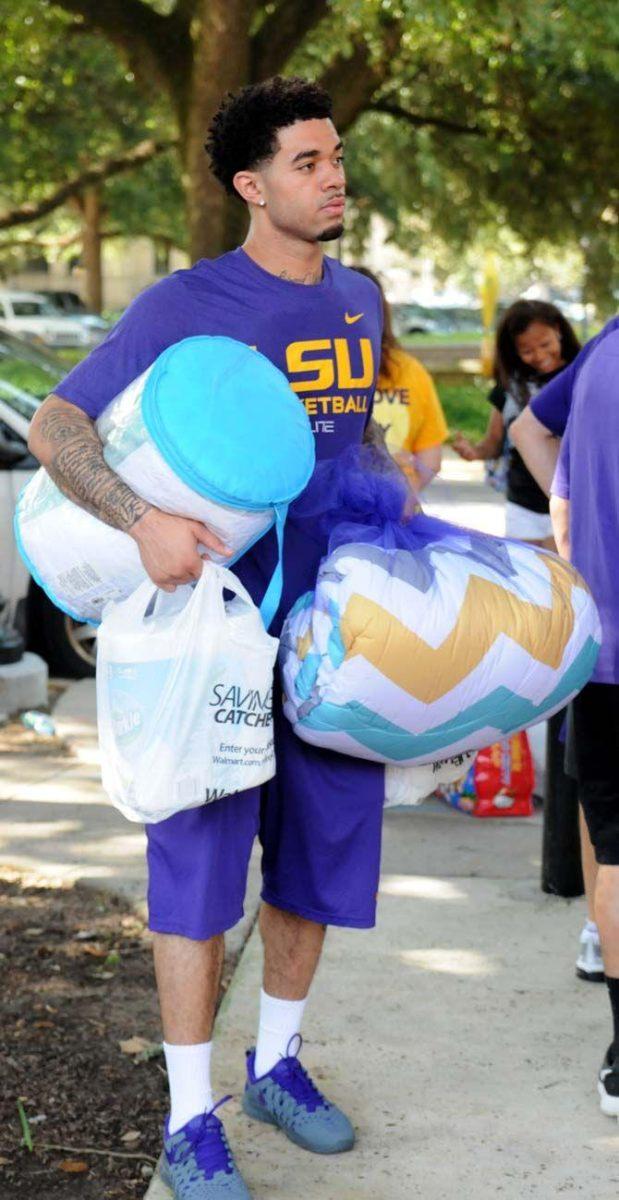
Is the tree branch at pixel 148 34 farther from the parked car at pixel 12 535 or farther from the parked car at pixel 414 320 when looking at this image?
the parked car at pixel 414 320

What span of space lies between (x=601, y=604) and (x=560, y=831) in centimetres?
146

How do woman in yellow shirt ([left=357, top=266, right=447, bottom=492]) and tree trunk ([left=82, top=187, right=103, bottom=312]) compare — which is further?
tree trunk ([left=82, top=187, right=103, bottom=312])

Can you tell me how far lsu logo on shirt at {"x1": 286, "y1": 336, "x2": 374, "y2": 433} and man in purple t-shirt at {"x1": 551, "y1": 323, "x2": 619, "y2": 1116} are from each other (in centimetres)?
49

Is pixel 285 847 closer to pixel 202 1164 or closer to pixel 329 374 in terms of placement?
pixel 202 1164

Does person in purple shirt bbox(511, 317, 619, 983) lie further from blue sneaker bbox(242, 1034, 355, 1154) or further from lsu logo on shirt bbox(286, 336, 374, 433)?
blue sneaker bbox(242, 1034, 355, 1154)

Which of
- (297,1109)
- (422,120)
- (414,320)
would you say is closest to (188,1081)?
(297,1109)

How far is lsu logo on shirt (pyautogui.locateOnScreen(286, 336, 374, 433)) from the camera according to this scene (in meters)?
A: 3.29

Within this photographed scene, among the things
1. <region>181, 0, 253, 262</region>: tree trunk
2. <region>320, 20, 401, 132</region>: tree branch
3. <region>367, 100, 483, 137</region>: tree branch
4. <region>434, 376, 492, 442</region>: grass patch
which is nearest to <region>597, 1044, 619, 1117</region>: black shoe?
<region>181, 0, 253, 262</region>: tree trunk

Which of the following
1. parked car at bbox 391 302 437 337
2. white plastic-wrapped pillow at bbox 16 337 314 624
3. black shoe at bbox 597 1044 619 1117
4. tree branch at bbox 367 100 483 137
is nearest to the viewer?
white plastic-wrapped pillow at bbox 16 337 314 624

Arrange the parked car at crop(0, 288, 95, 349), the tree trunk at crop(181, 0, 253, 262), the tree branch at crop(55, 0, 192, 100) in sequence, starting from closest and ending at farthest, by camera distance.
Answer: the tree trunk at crop(181, 0, 253, 262), the tree branch at crop(55, 0, 192, 100), the parked car at crop(0, 288, 95, 349)

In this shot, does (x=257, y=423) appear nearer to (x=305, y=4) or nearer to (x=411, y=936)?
(x=411, y=936)

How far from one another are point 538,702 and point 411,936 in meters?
1.73

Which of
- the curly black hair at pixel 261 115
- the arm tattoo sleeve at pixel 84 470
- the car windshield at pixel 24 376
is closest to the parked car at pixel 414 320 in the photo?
the car windshield at pixel 24 376

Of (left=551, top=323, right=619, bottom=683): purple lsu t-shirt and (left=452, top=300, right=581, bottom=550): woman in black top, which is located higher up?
(left=551, top=323, right=619, bottom=683): purple lsu t-shirt
